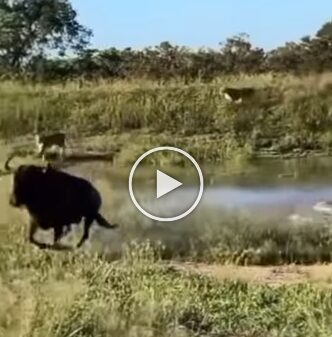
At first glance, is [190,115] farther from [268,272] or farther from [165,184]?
[268,272]

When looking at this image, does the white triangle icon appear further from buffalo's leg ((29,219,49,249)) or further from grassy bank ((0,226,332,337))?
buffalo's leg ((29,219,49,249))

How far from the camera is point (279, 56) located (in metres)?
1.62

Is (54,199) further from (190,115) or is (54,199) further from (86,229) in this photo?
(190,115)

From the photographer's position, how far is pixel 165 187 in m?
1.58

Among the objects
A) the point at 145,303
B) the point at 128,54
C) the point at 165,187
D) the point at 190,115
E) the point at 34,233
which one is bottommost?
the point at 145,303

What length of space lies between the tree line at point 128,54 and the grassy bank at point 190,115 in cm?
3

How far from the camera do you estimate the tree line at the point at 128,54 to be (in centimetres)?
161

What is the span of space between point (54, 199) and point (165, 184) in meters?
0.23

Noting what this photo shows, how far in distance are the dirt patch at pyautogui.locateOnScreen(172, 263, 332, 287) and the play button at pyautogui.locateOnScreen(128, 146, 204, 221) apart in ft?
0.37

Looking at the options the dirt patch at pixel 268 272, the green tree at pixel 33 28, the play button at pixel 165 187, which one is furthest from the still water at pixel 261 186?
the green tree at pixel 33 28

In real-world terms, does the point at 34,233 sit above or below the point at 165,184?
→ below

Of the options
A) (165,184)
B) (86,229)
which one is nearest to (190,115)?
(165,184)

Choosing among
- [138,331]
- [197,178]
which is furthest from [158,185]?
[138,331]

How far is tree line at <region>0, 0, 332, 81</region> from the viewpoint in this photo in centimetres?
161
